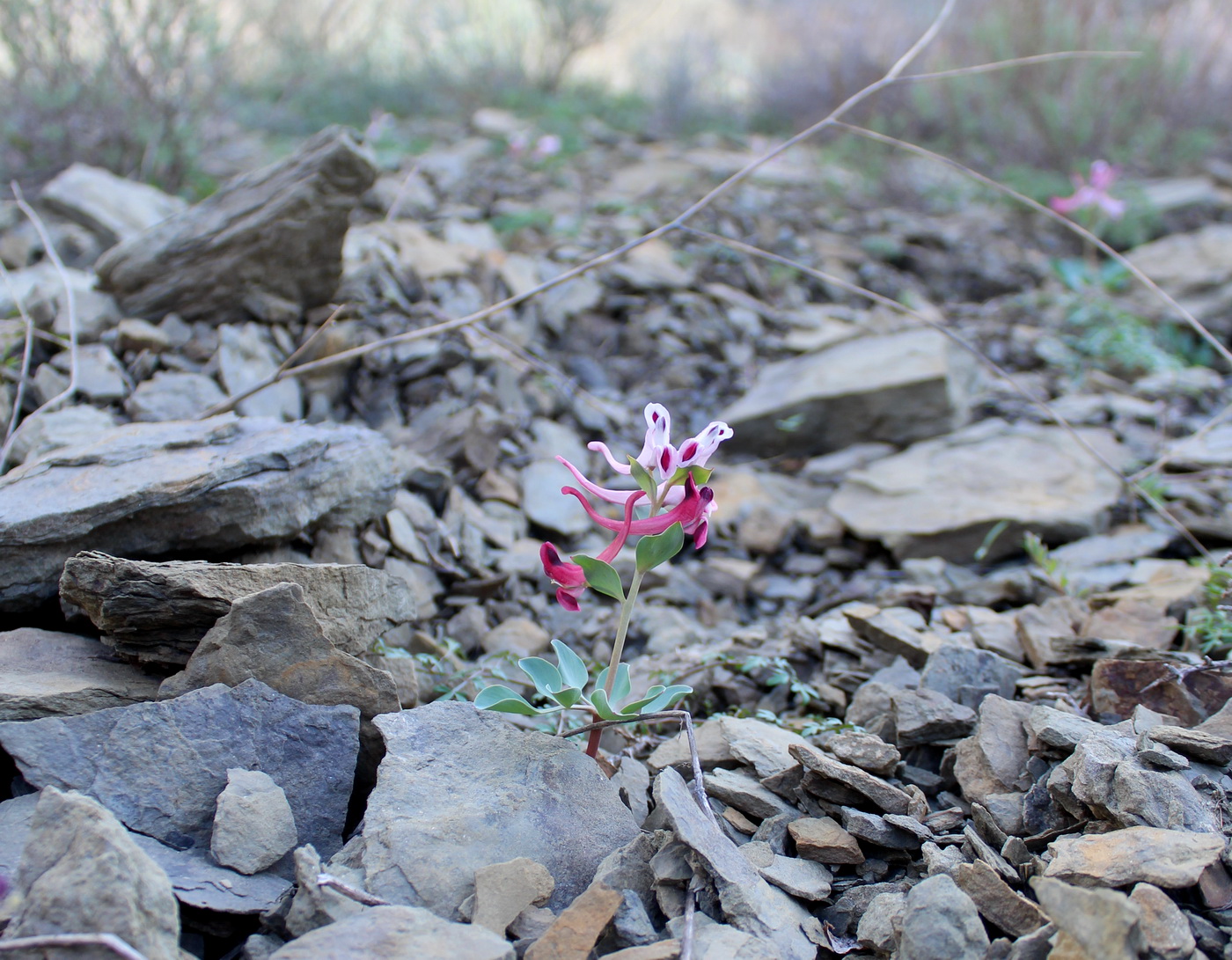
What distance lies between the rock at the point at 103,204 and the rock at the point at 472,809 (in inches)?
123

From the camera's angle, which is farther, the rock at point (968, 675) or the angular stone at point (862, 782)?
the rock at point (968, 675)

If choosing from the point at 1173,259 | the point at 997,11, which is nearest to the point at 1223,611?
the point at 1173,259

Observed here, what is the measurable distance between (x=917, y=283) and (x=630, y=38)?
652 centimetres

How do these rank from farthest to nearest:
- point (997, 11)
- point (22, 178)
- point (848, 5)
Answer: point (848, 5), point (997, 11), point (22, 178)

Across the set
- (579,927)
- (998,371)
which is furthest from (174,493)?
(998,371)

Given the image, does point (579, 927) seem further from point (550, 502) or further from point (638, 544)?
point (550, 502)

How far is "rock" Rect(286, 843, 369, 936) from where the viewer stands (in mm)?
1208

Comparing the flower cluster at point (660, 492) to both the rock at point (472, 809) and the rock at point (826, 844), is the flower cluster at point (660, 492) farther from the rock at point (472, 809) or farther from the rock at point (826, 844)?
the rock at point (826, 844)

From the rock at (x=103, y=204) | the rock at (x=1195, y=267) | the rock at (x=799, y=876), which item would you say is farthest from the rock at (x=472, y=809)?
the rock at (x=1195, y=267)

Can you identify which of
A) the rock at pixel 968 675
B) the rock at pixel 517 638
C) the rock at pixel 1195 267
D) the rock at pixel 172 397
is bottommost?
the rock at pixel 1195 267

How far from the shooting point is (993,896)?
1.26 m

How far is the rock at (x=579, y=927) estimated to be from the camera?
121 cm

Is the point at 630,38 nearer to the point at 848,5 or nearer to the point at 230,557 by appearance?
the point at 848,5

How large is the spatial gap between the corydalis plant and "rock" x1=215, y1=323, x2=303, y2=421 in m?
1.54
